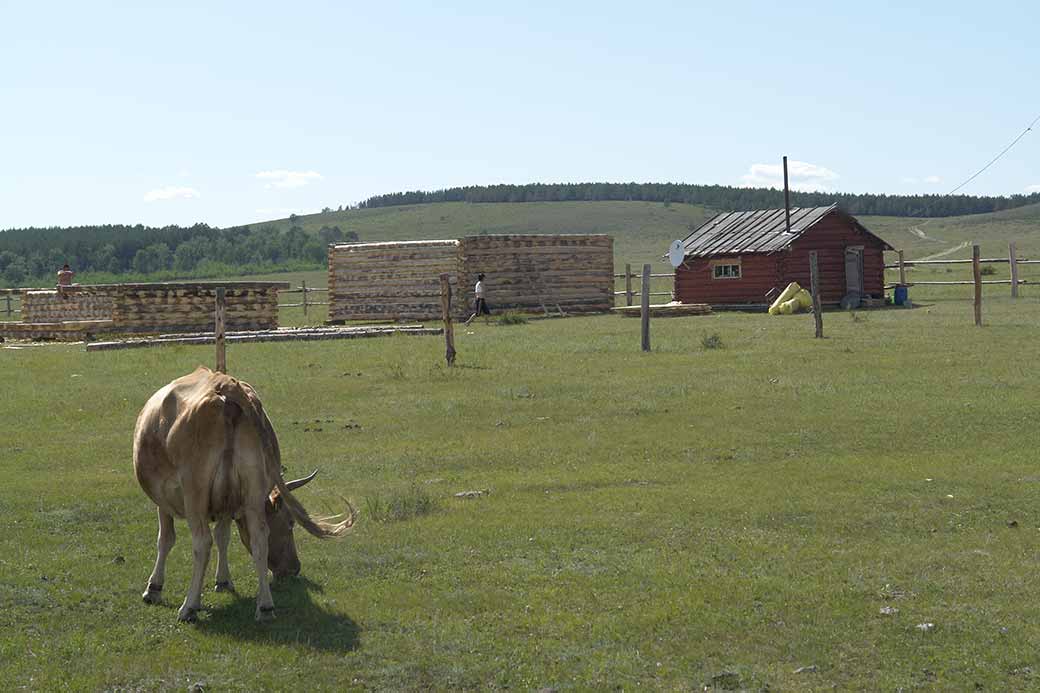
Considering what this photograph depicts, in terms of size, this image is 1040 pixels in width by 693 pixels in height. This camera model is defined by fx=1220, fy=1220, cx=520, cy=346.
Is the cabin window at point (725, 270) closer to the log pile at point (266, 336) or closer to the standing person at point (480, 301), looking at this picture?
the standing person at point (480, 301)

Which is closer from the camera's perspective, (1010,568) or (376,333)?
(1010,568)

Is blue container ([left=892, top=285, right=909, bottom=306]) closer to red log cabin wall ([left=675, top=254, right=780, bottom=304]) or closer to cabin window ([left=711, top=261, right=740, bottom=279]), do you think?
red log cabin wall ([left=675, top=254, right=780, bottom=304])

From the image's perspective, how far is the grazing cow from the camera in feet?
27.4

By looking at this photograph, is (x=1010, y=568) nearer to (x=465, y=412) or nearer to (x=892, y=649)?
(x=892, y=649)

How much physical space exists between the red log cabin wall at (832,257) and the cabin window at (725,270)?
212cm

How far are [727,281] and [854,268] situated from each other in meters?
5.09

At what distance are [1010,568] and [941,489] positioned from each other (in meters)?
3.09

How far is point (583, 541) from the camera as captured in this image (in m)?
10.7

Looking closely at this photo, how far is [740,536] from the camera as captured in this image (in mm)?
10750

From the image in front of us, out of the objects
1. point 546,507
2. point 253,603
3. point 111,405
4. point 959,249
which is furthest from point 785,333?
point 959,249

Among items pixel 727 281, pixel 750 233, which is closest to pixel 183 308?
pixel 727 281

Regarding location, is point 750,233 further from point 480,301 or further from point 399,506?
point 399,506

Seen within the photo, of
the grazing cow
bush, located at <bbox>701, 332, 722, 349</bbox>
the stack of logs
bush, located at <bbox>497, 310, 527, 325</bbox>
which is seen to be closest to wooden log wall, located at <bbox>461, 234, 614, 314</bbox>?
the stack of logs

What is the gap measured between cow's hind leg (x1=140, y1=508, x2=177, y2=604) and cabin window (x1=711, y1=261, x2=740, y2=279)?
1630 inches
